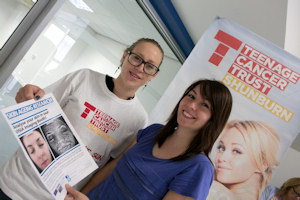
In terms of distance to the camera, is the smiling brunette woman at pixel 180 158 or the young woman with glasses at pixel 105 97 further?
the young woman with glasses at pixel 105 97

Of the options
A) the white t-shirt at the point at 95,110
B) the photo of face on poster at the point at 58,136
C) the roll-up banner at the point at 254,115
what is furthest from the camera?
the roll-up banner at the point at 254,115

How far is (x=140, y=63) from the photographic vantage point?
1.26 m

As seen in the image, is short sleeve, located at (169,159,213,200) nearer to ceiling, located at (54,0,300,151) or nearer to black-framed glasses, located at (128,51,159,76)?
black-framed glasses, located at (128,51,159,76)

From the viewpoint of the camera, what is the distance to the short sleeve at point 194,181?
866 mm

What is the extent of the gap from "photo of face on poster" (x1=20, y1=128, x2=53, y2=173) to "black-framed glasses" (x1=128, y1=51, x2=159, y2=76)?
61 centimetres

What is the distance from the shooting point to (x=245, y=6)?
182 centimetres

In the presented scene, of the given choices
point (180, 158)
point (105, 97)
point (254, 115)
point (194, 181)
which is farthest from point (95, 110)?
point (254, 115)

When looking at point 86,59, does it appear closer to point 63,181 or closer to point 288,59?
point 63,181

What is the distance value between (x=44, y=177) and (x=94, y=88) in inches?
22.5

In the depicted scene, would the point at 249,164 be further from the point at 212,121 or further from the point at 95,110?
the point at 95,110

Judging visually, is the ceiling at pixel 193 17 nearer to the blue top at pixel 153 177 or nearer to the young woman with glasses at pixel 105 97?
the young woman with glasses at pixel 105 97

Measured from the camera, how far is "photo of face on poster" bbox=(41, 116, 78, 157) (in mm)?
953

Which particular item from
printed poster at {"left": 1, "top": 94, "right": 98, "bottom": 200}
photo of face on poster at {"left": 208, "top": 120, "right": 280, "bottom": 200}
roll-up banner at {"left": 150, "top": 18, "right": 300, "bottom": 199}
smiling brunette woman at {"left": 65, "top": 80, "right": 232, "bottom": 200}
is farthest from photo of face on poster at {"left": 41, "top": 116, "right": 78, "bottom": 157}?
photo of face on poster at {"left": 208, "top": 120, "right": 280, "bottom": 200}

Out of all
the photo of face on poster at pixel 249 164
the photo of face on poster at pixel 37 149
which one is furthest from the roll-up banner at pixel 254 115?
the photo of face on poster at pixel 37 149
